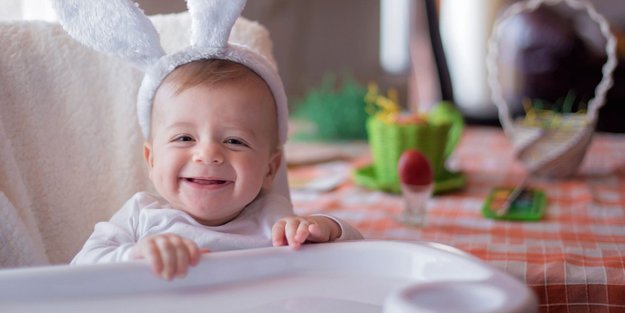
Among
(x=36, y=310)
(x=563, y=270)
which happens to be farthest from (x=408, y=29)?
(x=36, y=310)

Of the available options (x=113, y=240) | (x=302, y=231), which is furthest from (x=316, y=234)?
(x=113, y=240)

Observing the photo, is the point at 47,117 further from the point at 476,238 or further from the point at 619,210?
the point at 619,210

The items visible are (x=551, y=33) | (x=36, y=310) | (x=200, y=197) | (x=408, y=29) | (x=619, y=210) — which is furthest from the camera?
(x=408, y=29)

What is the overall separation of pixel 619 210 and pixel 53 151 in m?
1.03

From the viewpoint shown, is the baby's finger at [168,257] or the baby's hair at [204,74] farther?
the baby's hair at [204,74]

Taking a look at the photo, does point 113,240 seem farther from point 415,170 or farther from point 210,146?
point 415,170

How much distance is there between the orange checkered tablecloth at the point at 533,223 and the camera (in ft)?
3.65

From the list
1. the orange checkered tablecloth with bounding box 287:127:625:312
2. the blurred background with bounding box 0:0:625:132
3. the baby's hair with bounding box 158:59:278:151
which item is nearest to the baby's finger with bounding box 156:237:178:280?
the baby's hair with bounding box 158:59:278:151

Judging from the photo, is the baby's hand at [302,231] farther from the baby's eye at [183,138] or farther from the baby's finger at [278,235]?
the baby's eye at [183,138]

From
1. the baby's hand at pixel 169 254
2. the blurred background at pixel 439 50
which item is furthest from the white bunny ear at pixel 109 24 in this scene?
the blurred background at pixel 439 50

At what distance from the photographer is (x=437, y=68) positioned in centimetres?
316

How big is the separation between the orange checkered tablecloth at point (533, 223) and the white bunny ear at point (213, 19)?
1.71 ft

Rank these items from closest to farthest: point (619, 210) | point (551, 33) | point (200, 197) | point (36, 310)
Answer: point (36, 310) → point (200, 197) → point (619, 210) → point (551, 33)

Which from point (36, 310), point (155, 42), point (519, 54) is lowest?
point (519, 54)
